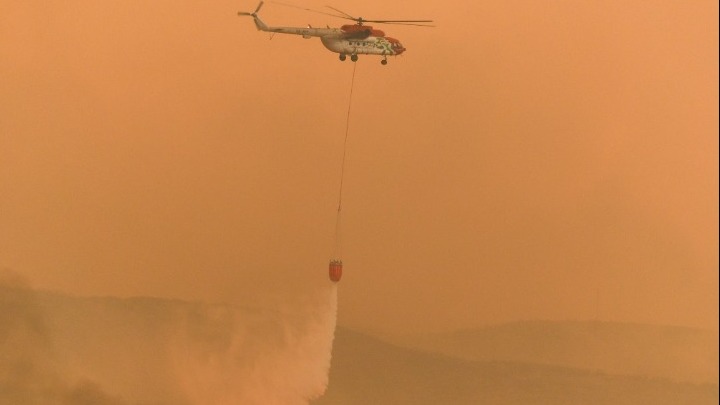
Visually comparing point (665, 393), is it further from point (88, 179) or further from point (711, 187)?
point (88, 179)

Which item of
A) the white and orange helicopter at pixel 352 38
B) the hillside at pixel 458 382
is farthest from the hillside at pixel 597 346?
the white and orange helicopter at pixel 352 38

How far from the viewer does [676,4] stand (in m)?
6.96

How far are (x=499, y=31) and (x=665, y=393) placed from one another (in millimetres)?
2789

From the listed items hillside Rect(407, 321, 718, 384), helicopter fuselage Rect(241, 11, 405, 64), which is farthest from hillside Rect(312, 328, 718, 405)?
helicopter fuselage Rect(241, 11, 405, 64)

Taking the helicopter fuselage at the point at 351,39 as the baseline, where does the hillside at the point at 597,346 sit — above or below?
below

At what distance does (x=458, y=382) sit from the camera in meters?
7.10

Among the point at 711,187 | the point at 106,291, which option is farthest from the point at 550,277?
the point at 106,291

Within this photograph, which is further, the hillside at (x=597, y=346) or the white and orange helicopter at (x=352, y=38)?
the hillside at (x=597, y=346)

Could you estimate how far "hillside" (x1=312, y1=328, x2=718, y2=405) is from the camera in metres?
7.02

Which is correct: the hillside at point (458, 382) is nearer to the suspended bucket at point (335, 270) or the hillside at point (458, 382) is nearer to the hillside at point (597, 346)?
the hillside at point (597, 346)

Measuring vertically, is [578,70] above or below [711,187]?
above

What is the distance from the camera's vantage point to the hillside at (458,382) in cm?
702

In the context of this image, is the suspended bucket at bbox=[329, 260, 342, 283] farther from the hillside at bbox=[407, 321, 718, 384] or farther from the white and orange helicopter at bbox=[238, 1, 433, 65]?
the white and orange helicopter at bbox=[238, 1, 433, 65]

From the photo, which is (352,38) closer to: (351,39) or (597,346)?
(351,39)
